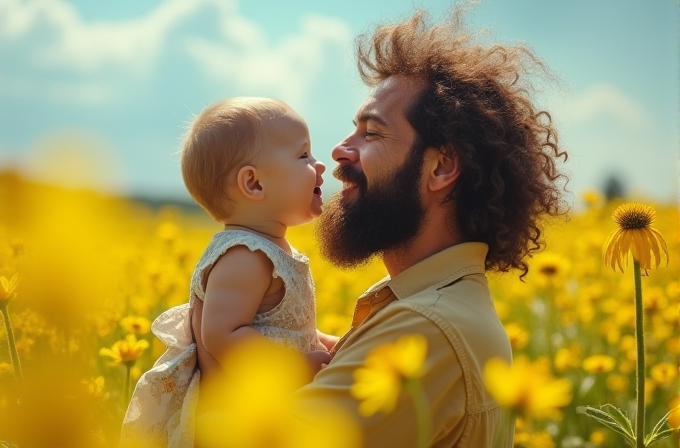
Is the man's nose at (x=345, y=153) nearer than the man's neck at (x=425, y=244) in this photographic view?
No

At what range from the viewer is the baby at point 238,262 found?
2096mm

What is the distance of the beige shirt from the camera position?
1.69m

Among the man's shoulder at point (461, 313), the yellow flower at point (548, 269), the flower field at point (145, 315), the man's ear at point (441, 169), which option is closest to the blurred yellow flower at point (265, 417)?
the flower field at point (145, 315)

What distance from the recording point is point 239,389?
517 millimetres

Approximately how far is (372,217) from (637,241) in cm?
84

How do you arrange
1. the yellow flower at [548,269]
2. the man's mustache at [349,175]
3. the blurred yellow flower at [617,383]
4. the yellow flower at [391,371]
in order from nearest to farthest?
the yellow flower at [391,371] < the man's mustache at [349,175] < the blurred yellow flower at [617,383] < the yellow flower at [548,269]

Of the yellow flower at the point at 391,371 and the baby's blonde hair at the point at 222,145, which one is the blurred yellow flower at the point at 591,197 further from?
the yellow flower at the point at 391,371

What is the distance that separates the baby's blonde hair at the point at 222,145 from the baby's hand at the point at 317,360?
1.73 feet

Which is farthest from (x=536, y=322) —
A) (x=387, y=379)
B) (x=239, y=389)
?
(x=239, y=389)

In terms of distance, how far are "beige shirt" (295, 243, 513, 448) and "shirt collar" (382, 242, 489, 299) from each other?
0.49 ft

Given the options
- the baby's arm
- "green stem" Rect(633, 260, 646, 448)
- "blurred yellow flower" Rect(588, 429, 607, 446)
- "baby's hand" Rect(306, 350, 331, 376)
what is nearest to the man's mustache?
the baby's arm

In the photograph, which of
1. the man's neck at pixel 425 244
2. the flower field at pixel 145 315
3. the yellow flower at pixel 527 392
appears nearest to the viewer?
the flower field at pixel 145 315

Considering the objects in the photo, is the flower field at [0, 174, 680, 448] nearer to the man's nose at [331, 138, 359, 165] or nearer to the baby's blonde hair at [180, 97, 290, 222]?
the baby's blonde hair at [180, 97, 290, 222]

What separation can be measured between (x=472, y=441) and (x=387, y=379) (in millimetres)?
1010
